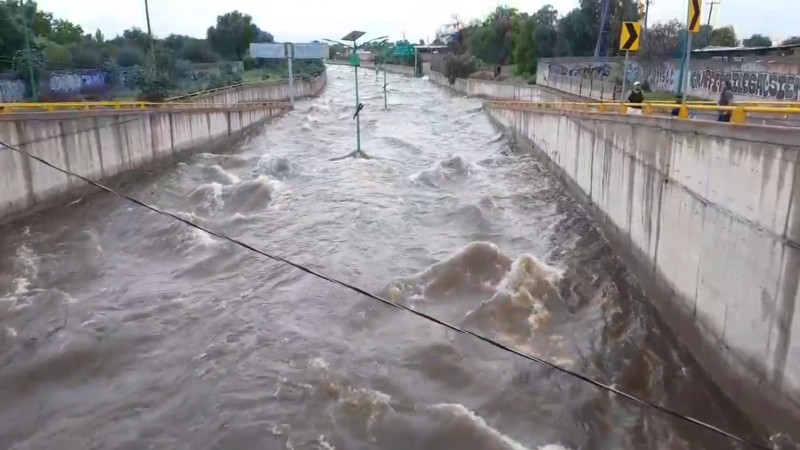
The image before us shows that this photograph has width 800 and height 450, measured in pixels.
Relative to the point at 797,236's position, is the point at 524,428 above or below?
below

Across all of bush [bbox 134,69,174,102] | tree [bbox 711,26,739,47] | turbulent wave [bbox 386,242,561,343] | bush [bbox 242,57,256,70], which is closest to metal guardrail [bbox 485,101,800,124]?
turbulent wave [bbox 386,242,561,343]

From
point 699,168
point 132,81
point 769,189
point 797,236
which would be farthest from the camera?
point 132,81

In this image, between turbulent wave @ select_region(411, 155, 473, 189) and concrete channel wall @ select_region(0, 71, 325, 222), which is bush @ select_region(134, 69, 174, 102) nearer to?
concrete channel wall @ select_region(0, 71, 325, 222)

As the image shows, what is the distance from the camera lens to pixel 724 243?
373 inches

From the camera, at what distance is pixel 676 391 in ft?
32.1

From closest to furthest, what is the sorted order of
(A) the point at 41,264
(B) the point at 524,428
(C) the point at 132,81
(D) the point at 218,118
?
1. (B) the point at 524,428
2. (A) the point at 41,264
3. (D) the point at 218,118
4. (C) the point at 132,81

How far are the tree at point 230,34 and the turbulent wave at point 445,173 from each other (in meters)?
68.7

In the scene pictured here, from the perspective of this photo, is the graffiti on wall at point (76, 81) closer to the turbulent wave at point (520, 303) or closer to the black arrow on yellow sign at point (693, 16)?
the turbulent wave at point (520, 303)

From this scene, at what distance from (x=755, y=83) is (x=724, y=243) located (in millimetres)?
18718

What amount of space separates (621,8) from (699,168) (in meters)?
57.3

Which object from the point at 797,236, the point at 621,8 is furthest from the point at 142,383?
the point at 621,8

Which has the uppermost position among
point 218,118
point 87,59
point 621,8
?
point 621,8

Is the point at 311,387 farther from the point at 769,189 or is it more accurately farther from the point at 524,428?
the point at 769,189

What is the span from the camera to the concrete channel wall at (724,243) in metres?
7.93
